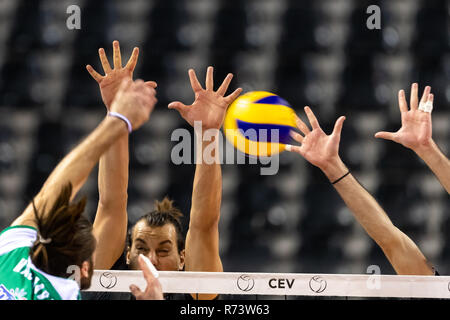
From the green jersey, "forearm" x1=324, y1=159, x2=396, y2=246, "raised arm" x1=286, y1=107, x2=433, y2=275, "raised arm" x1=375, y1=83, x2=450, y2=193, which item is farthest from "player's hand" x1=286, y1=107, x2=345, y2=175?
the green jersey

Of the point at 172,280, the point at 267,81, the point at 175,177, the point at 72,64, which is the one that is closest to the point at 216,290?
the point at 172,280

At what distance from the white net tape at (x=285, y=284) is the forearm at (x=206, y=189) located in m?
0.27

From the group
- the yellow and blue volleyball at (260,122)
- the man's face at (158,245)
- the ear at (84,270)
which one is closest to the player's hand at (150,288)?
the ear at (84,270)

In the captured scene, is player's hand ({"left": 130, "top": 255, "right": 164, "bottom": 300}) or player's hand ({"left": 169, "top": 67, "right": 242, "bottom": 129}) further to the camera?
player's hand ({"left": 169, "top": 67, "right": 242, "bottom": 129})

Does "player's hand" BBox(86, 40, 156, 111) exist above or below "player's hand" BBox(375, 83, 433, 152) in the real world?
above

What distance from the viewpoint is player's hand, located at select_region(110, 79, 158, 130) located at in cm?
214

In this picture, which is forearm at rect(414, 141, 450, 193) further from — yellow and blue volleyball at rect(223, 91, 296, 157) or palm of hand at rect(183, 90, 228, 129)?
palm of hand at rect(183, 90, 228, 129)

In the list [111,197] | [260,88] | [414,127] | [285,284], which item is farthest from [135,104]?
[260,88]

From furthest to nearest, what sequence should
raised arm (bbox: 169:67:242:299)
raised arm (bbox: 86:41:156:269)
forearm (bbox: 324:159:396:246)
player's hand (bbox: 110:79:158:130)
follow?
Result: raised arm (bbox: 86:41:156:269)
raised arm (bbox: 169:67:242:299)
forearm (bbox: 324:159:396:246)
player's hand (bbox: 110:79:158:130)

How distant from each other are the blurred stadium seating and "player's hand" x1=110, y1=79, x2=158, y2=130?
5.59ft

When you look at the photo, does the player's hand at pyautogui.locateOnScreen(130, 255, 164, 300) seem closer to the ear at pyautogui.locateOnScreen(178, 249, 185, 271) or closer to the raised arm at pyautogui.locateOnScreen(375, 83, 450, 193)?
the ear at pyautogui.locateOnScreen(178, 249, 185, 271)

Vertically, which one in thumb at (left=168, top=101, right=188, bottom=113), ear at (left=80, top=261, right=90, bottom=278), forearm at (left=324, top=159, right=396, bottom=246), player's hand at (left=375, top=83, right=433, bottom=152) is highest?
thumb at (left=168, top=101, right=188, bottom=113)

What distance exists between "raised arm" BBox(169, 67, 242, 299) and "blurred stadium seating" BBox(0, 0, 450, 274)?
862mm

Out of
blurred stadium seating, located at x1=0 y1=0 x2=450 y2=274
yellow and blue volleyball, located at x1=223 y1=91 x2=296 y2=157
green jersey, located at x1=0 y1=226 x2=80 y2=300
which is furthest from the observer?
blurred stadium seating, located at x1=0 y1=0 x2=450 y2=274
